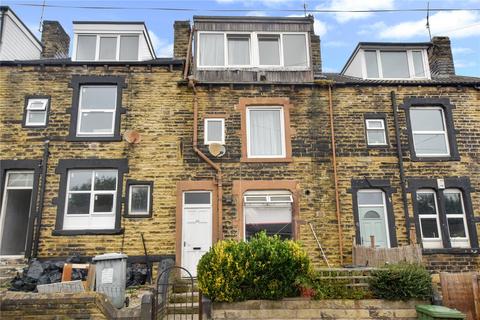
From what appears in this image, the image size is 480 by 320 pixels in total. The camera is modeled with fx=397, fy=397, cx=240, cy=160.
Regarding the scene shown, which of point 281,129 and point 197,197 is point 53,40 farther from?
point 281,129

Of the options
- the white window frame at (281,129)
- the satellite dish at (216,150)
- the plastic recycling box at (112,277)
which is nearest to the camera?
the plastic recycling box at (112,277)

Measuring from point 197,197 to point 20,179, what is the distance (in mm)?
5956

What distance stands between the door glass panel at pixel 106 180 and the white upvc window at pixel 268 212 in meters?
4.37

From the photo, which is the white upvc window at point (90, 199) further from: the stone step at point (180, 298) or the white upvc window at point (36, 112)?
the stone step at point (180, 298)

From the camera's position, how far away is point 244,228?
13.0m

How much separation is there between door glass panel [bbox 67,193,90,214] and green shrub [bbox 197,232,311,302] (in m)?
5.75

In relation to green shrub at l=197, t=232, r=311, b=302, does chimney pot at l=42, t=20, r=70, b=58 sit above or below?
above

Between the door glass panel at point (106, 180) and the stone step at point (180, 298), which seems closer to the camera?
the stone step at point (180, 298)

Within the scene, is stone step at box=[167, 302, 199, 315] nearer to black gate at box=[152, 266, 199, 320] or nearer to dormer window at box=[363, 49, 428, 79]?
black gate at box=[152, 266, 199, 320]

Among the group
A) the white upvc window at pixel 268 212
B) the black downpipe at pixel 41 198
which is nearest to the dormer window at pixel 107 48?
the black downpipe at pixel 41 198

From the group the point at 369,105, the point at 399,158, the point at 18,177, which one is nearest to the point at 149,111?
the point at 18,177

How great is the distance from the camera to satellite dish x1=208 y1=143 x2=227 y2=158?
13.3 m

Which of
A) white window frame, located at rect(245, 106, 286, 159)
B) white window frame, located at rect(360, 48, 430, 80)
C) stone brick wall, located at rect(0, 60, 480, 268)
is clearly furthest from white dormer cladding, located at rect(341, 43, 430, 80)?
white window frame, located at rect(245, 106, 286, 159)

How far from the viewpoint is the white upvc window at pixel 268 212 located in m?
13.1
